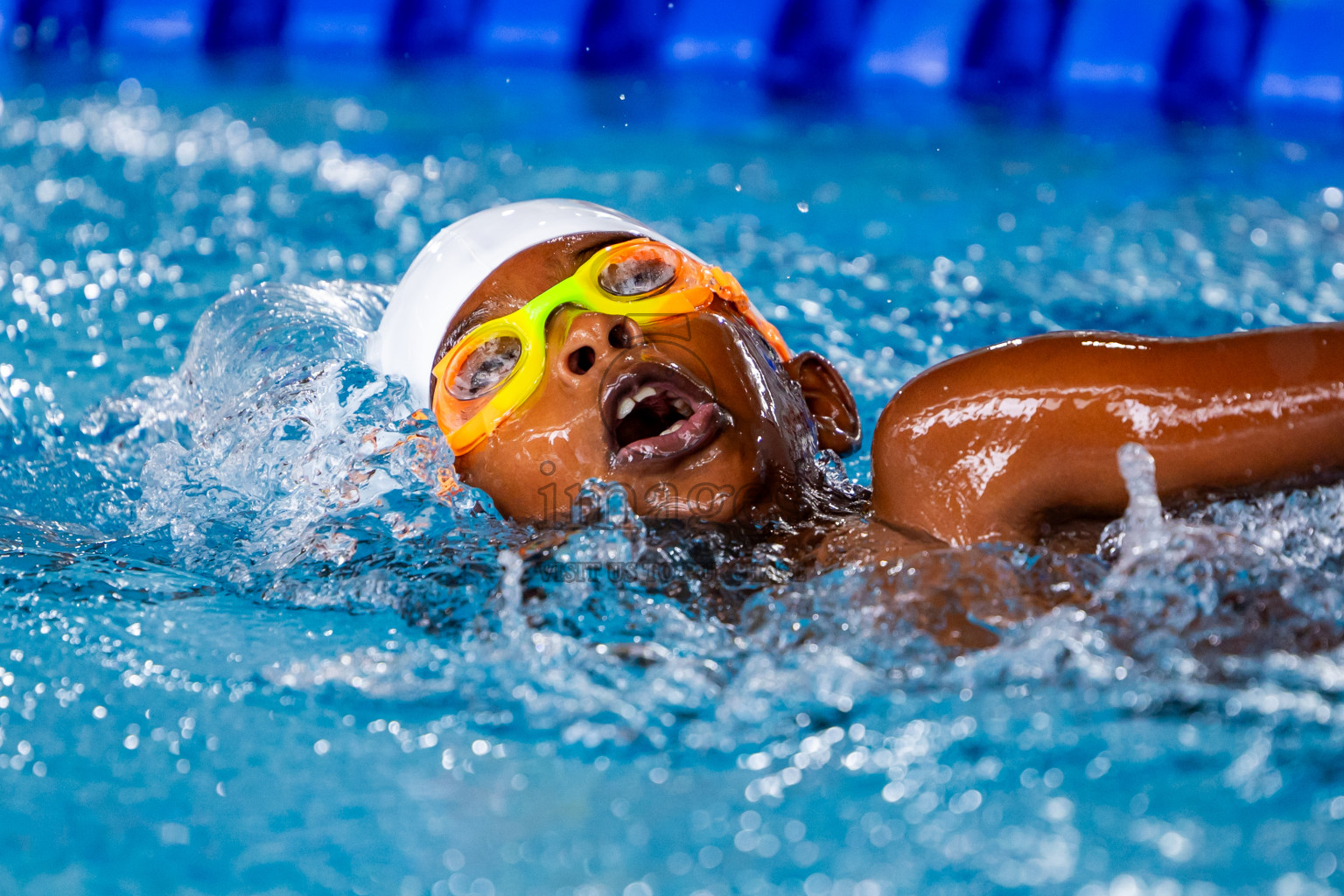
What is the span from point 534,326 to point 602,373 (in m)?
0.12

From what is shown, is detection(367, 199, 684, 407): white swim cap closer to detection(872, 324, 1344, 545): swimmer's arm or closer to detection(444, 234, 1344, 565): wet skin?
detection(444, 234, 1344, 565): wet skin

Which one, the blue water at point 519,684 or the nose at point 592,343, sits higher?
the nose at point 592,343

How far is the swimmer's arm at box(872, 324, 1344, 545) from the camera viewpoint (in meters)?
1.33

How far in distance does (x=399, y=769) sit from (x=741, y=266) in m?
2.28

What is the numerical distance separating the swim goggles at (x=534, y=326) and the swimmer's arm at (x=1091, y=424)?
1.16ft

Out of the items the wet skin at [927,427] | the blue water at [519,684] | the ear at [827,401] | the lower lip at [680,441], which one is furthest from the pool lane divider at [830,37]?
the lower lip at [680,441]

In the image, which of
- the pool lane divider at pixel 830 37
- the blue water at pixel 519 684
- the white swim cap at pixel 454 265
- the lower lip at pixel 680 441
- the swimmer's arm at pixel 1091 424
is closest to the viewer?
the blue water at pixel 519 684

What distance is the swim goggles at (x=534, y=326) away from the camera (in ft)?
5.40

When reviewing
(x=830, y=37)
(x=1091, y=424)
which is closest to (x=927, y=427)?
(x=1091, y=424)

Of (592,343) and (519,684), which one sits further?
(592,343)

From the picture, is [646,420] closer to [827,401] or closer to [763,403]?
[763,403]

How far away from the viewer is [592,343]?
1.62m

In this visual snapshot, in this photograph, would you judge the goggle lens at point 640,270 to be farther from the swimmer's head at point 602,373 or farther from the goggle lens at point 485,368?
the goggle lens at point 485,368

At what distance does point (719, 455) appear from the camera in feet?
5.03
